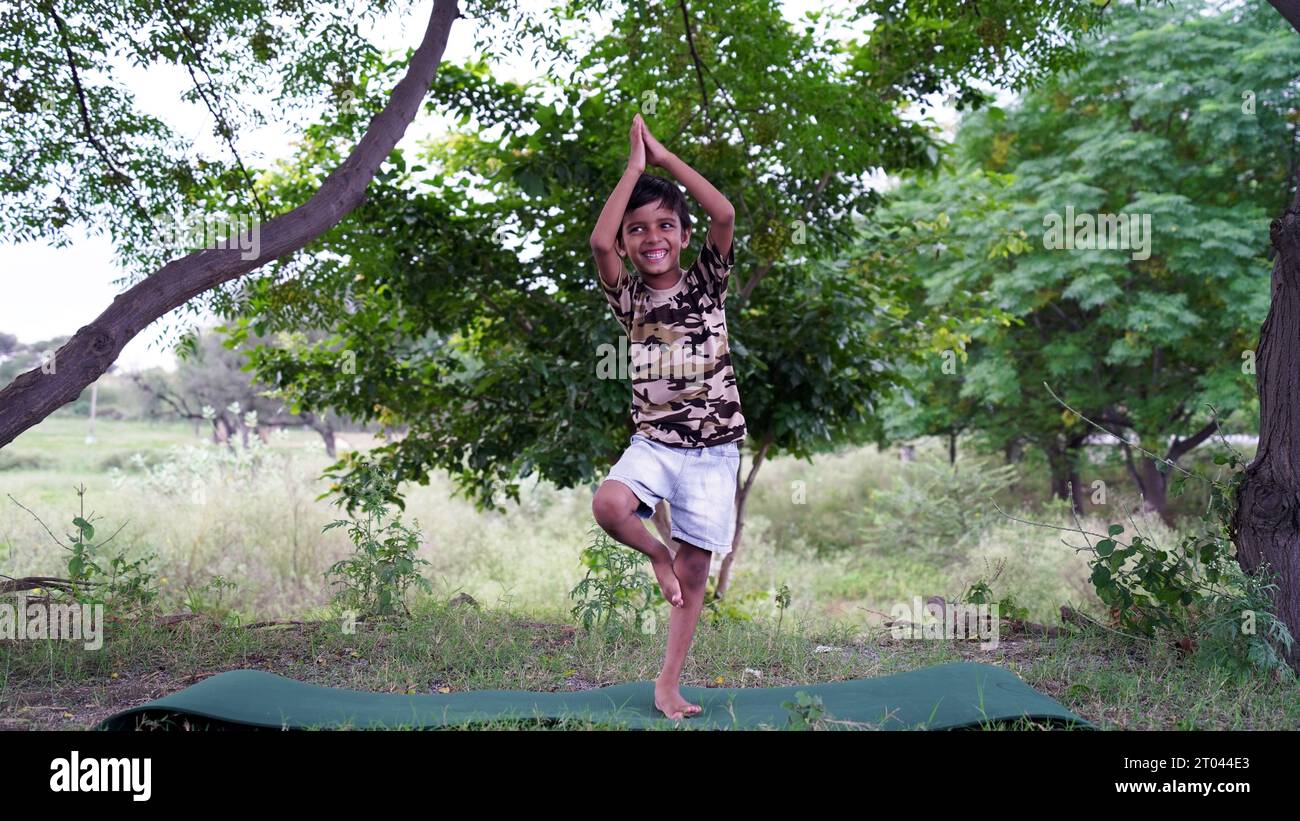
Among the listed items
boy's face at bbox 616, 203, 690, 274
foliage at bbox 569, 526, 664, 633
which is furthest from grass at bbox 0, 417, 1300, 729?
boy's face at bbox 616, 203, 690, 274

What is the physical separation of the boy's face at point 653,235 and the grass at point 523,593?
2.03m

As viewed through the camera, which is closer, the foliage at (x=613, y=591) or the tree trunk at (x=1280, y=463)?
the tree trunk at (x=1280, y=463)

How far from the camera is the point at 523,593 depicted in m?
10.5

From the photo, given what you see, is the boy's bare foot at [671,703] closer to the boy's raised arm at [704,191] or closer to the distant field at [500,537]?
the boy's raised arm at [704,191]

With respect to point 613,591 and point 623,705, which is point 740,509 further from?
point 623,705

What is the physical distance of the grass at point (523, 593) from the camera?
4629mm

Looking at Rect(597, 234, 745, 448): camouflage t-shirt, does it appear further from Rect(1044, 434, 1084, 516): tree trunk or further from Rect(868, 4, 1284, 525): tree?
Rect(1044, 434, 1084, 516): tree trunk

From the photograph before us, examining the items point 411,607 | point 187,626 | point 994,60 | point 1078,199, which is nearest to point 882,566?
point 1078,199

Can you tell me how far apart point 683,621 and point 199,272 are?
2812 mm

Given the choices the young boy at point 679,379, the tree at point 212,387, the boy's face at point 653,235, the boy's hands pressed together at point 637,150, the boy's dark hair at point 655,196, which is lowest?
the young boy at point 679,379

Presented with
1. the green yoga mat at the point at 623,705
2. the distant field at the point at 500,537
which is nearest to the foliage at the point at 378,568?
the distant field at the point at 500,537

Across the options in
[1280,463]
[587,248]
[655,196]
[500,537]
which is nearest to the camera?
[655,196]

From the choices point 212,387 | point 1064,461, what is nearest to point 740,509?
point 1064,461
